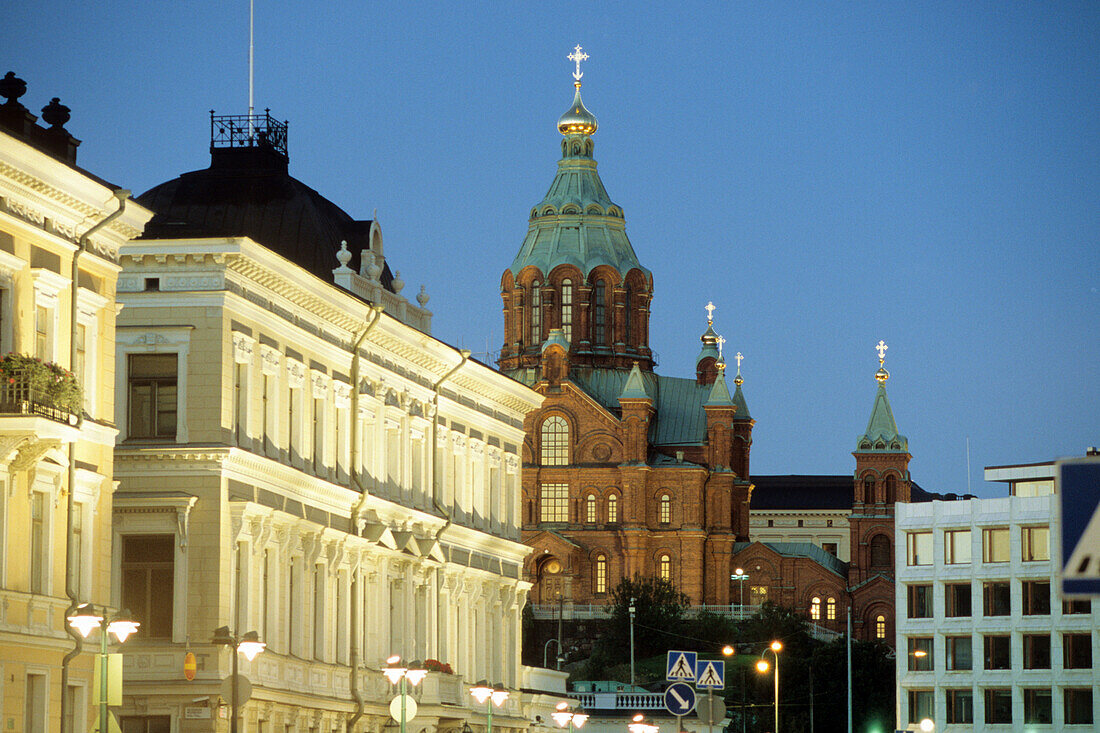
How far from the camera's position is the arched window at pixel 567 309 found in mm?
155125

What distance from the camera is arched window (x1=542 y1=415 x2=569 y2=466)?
486 ft

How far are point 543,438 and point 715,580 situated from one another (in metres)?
15.9

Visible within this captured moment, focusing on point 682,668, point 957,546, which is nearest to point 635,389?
point 957,546

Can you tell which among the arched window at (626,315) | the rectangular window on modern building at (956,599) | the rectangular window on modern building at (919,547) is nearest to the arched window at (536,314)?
the arched window at (626,315)

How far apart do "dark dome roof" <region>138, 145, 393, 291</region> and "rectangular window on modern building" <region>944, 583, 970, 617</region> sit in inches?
2292

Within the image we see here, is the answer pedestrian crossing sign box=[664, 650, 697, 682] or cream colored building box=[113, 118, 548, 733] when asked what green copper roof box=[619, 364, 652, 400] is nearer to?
cream colored building box=[113, 118, 548, 733]

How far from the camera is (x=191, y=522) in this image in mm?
43594

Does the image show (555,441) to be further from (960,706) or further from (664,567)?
(960,706)

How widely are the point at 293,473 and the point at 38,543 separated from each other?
1406 cm

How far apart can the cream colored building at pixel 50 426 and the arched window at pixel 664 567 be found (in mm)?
111405

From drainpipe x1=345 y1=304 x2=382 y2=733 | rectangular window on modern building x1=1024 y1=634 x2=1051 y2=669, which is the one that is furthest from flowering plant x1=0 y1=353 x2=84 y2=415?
rectangular window on modern building x1=1024 y1=634 x2=1051 y2=669

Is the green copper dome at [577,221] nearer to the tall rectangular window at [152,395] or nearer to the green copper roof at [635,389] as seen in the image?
the green copper roof at [635,389]

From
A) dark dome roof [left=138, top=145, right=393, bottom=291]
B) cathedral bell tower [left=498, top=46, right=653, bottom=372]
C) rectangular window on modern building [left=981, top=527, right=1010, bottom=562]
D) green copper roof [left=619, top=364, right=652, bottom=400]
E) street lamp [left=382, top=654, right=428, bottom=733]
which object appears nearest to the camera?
street lamp [left=382, top=654, right=428, bottom=733]

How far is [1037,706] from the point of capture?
102375 millimetres
